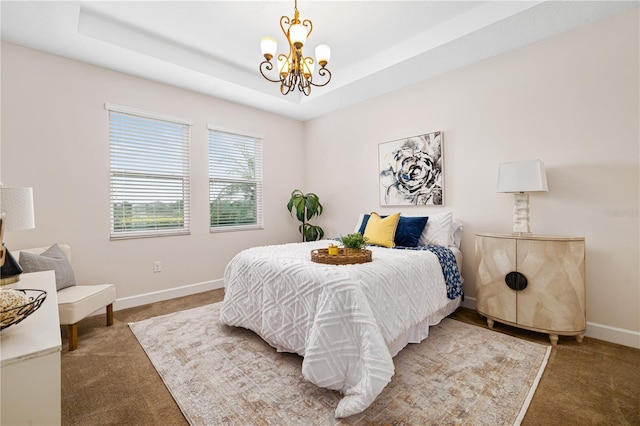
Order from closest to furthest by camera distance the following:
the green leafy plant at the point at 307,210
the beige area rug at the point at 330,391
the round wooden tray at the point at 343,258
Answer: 1. the beige area rug at the point at 330,391
2. the round wooden tray at the point at 343,258
3. the green leafy plant at the point at 307,210

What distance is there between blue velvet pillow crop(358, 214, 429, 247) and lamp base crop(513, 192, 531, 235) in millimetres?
823

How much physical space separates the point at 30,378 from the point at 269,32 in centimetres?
307

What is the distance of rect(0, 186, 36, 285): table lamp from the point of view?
1.56m

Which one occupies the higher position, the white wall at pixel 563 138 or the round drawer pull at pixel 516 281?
the white wall at pixel 563 138

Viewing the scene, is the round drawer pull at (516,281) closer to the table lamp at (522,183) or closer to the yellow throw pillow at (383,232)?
the table lamp at (522,183)

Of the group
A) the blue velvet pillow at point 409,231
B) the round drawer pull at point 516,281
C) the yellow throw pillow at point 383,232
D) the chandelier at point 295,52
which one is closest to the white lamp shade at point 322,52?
the chandelier at point 295,52

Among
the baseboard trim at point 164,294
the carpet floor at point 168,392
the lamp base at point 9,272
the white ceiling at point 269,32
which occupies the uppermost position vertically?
the white ceiling at point 269,32

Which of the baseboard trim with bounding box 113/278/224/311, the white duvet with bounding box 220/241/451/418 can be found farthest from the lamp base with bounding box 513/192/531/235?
the baseboard trim with bounding box 113/278/224/311

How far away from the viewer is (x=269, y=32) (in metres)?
2.89

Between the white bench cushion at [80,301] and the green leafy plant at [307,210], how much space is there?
259 cm

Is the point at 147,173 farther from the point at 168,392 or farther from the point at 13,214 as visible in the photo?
the point at 168,392

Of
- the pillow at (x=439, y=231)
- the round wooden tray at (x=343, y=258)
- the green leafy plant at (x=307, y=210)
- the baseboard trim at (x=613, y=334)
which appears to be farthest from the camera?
the green leafy plant at (x=307, y=210)

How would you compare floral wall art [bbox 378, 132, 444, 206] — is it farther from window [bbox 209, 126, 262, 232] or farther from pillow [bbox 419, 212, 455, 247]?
window [bbox 209, 126, 262, 232]

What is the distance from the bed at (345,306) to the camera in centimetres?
164
